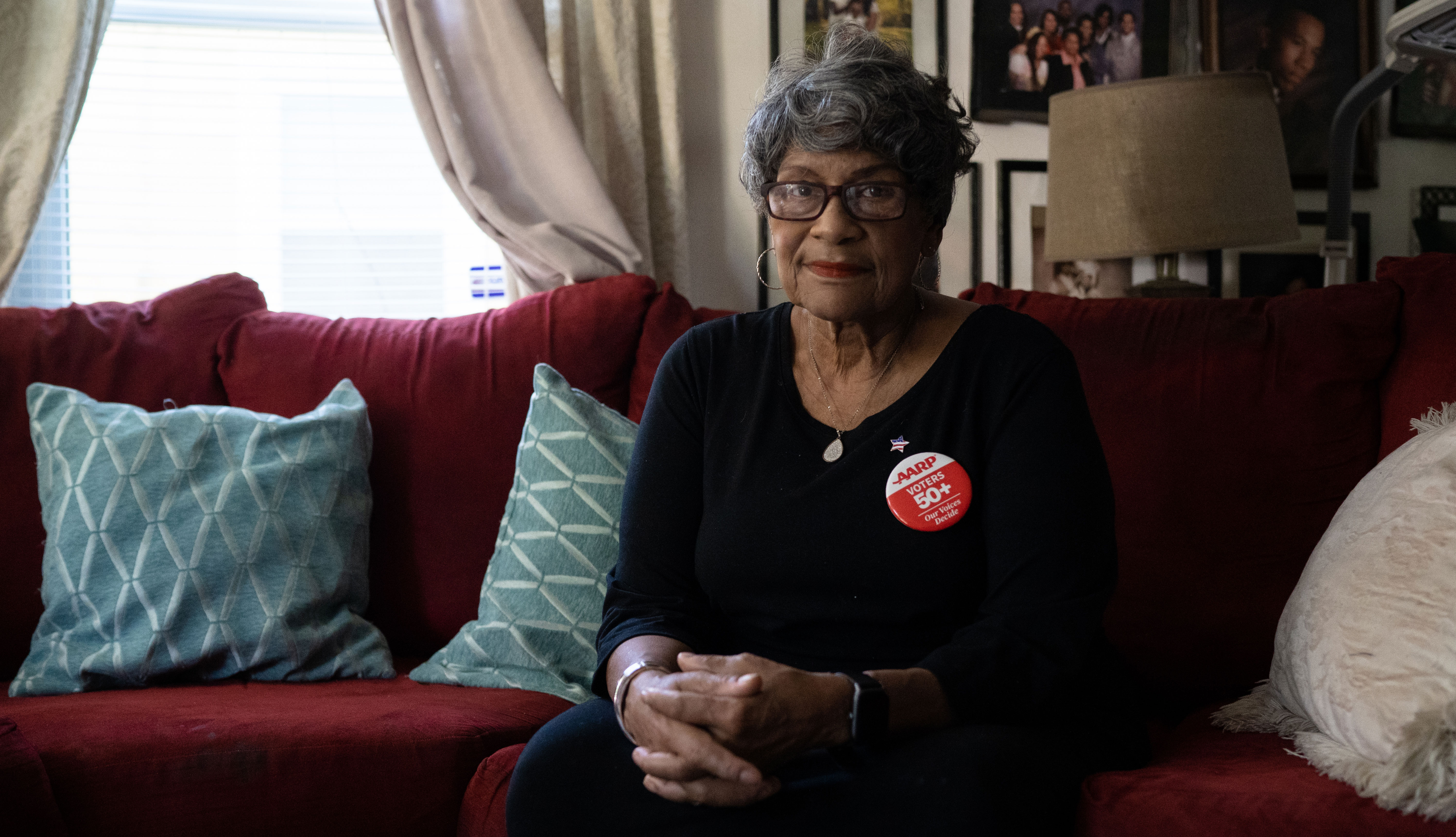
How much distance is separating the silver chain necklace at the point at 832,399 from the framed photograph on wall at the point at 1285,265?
1.41m

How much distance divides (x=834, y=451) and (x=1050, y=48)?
1605 millimetres

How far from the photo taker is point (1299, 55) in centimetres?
253

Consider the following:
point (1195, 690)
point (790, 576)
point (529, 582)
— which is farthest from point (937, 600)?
point (529, 582)

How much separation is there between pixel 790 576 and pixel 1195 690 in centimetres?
69

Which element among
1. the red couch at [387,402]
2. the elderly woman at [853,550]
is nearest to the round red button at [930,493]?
the elderly woman at [853,550]

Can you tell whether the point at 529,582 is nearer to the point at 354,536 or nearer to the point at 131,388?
the point at 354,536

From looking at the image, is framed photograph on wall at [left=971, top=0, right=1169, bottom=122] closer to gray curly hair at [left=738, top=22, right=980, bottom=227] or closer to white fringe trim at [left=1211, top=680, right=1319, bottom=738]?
gray curly hair at [left=738, top=22, right=980, bottom=227]

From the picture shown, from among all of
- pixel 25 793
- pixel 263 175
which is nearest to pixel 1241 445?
pixel 25 793

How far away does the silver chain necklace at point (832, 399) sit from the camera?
1336 millimetres

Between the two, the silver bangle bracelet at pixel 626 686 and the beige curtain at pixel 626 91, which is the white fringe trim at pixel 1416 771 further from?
the beige curtain at pixel 626 91

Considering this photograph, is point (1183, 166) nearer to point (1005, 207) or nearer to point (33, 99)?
point (1005, 207)

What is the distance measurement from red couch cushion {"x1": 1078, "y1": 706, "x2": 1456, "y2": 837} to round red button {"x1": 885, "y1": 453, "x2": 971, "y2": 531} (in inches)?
12.5

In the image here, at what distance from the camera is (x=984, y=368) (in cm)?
132

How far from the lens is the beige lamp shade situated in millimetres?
1943
